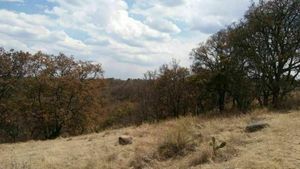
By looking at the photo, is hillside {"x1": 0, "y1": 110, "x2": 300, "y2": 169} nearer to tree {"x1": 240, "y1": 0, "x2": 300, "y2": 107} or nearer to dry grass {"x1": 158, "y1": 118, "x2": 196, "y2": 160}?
dry grass {"x1": 158, "y1": 118, "x2": 196, "y2": 160}

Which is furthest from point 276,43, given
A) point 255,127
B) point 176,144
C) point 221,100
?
point 176,144

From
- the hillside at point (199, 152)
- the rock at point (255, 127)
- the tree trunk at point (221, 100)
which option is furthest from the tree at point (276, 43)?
the rock at point (255, 127)

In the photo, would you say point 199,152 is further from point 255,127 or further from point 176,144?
point 255,127

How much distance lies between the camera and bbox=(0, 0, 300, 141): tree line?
3139cm

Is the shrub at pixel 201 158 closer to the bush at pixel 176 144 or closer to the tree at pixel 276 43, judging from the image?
the bush at pixel 176 144

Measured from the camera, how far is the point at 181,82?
48.6 meters

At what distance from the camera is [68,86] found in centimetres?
4303

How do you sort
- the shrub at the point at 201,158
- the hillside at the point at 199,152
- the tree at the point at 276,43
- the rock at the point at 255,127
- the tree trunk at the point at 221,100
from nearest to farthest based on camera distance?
the hillside at the point at 199,152 < the shrub at the point at 201,158 < the rock at the point at 255,127 < the tree at the point at 276,43 < the tree trunk at the point at 221,100

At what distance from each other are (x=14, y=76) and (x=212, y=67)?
18801 mm

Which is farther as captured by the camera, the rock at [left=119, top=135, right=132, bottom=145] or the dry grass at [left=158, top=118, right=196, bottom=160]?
the rock at [left=119, top=135, right=132, bottom=145]

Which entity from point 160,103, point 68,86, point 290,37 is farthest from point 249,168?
point 160,103

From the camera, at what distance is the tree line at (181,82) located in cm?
3139

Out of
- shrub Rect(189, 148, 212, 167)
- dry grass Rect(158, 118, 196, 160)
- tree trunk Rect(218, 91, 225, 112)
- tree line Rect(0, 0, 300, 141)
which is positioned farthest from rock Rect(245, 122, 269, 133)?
tree trunk Rect(218, 91, 225, 112)

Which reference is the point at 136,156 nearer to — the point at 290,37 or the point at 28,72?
the point at 290,37
